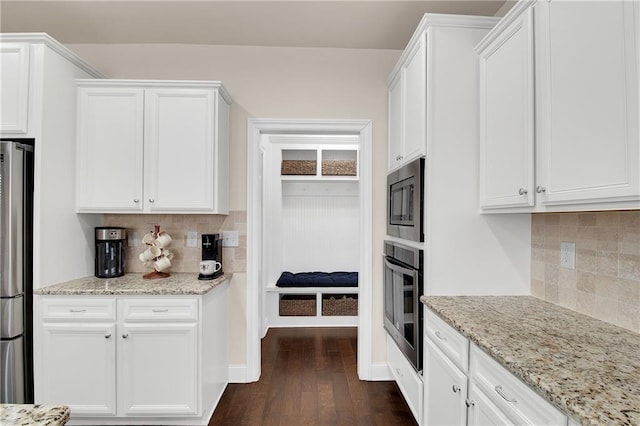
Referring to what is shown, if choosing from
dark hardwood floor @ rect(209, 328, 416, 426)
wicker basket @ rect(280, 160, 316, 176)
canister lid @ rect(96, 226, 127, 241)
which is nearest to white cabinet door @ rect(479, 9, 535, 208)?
dark hardwood floor @ rect(209, 328, 416, 426)

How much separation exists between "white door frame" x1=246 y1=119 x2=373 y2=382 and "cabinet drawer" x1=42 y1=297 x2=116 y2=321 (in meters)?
1.03

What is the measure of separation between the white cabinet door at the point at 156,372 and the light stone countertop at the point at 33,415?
1.48m

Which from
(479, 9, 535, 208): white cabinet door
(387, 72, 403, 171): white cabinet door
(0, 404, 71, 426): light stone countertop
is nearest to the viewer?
(0, 404, 71, 426): light stone countertop

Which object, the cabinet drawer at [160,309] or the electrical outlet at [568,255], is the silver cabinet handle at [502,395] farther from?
the cabinet drawer at [160,309]

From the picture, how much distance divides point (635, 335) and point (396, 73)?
2.08m

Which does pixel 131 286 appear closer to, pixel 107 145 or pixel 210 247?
pixel 210 247

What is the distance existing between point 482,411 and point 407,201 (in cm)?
126

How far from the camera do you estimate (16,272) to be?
218cm

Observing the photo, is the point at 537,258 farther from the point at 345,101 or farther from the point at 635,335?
the point at 345,101

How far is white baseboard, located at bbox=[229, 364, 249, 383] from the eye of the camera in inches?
116

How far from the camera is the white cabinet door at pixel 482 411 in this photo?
1.21 meters

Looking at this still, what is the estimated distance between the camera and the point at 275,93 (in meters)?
3.00

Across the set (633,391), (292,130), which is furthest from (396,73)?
(633,391)

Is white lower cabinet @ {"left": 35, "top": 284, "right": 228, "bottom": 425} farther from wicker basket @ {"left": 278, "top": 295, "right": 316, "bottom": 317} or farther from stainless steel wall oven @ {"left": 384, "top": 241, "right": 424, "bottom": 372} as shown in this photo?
wicker basket @ {"left": 278, "top": 295, "right": 316, "bottom": 317}
